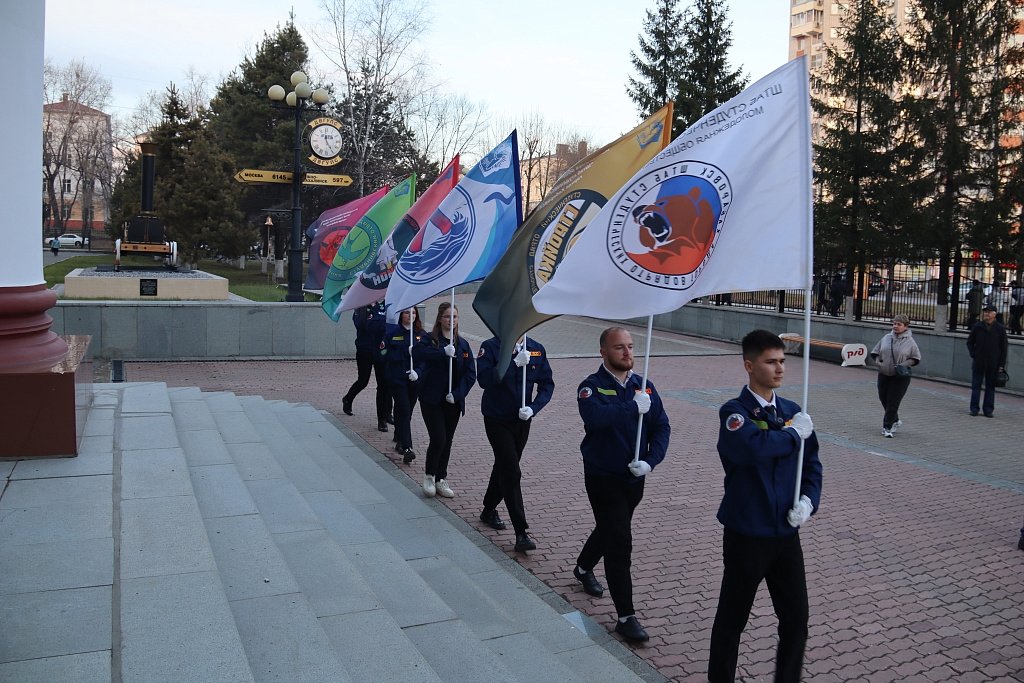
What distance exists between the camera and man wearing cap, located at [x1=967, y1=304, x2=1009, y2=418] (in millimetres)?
14039

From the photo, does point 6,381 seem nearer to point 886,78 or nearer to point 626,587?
point 626,587

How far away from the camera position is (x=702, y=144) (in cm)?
471

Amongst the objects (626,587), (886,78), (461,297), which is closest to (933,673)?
(626,587)

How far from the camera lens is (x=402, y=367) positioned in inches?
373

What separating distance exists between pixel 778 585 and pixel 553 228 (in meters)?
2.89

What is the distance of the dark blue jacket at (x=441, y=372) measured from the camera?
7.77 m

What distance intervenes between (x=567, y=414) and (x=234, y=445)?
567 centimetres

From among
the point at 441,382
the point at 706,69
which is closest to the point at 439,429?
the point at 441,382

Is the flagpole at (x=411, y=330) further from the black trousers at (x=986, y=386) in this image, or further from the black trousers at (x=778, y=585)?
the black trousers at (x=986, y=386)

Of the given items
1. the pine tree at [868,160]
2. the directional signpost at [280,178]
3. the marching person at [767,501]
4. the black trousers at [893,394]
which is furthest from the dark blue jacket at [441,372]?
the pine tree at [868,160]

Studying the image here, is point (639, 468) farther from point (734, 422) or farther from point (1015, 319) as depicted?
point (1015, 319)

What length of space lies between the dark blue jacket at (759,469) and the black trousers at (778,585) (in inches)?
3.0

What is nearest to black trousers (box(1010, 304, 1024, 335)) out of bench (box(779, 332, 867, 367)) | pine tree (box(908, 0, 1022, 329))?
pine tree (box(908, 0, 1022, 329))

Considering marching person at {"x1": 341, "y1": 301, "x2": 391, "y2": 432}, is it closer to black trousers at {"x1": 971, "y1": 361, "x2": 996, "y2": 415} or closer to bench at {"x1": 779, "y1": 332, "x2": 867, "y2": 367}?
black trousers at {"x1": 971, "y1": 361, "x2": 996, "y2": 415}
